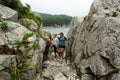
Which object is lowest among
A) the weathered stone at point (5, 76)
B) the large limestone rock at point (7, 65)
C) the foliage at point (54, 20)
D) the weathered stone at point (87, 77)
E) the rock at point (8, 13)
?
the foliage at point (54, 20)

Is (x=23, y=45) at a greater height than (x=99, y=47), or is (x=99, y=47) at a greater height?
(x=99, y=47)

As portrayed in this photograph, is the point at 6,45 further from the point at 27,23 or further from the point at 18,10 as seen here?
the point at 18,10

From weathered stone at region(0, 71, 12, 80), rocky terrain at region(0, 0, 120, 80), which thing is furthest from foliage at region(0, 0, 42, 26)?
weathered stone at region(0, 71, 12, 80)

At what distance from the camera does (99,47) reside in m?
15.1

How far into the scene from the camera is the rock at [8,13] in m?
17.9

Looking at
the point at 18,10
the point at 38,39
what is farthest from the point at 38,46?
the point at 18,10

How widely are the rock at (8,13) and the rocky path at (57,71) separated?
385 cm

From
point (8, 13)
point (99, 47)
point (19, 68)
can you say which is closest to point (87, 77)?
point (99, 47)

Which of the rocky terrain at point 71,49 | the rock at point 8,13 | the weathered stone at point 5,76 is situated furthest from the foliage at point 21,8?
the weathered stone at point 5,76

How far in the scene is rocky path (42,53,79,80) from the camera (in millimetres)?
16312

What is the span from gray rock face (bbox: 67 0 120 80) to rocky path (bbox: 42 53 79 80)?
60 centimetres

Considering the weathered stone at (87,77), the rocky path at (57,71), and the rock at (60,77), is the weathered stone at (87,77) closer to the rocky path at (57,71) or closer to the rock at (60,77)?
the rocky path at (57,71)

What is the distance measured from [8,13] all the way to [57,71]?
5256 mm

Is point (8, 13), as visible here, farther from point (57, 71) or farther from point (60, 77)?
point (60, 77)
